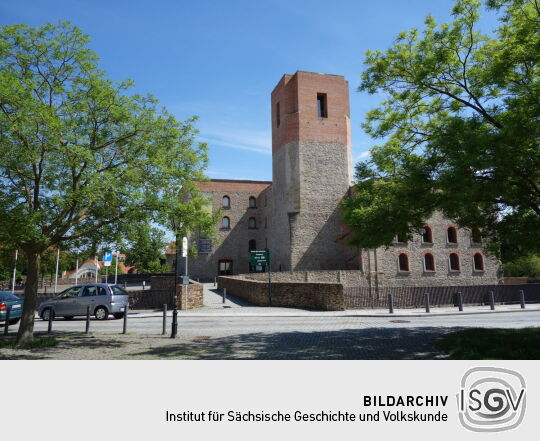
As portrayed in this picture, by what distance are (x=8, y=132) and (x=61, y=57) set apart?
2.78m

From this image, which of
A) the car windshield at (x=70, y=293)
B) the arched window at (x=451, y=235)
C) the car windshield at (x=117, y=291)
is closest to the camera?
the car windshield at (x=70, y=293)

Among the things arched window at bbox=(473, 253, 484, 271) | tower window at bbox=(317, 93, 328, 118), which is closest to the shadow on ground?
arched window at bbox=(473, 253, 484, 271)

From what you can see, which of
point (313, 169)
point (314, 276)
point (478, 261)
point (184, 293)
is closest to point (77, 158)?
point (184, 293)

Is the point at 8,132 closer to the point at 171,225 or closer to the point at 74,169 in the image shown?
the point at 74,169

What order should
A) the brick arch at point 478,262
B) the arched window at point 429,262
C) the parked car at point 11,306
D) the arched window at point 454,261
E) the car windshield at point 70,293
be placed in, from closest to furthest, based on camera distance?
the parked car at point 11,306 < the car windshield at point 70,293 < the arched window at point 429,262 < the arched window at point 454,261 < the brick arch at point 478,262

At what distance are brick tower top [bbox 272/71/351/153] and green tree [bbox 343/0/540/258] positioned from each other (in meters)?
26.5

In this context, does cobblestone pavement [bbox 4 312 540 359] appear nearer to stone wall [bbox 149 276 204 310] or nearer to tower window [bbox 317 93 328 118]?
stone wall [bbox 149 276 204 310]

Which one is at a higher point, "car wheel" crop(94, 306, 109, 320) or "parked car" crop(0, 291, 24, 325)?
"parked car" crop(0, 291, 24, 325)

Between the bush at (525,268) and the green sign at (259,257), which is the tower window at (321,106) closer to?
the green sign at (259,257)

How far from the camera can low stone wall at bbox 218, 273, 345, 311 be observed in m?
19.5

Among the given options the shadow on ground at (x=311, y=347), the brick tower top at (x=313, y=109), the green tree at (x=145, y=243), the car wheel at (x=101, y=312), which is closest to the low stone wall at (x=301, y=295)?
the shadow on ground at (x=311, y=347)

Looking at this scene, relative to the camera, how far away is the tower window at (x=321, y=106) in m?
38.3

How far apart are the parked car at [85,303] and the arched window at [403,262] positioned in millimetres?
26460

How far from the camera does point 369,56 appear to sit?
10.9m
